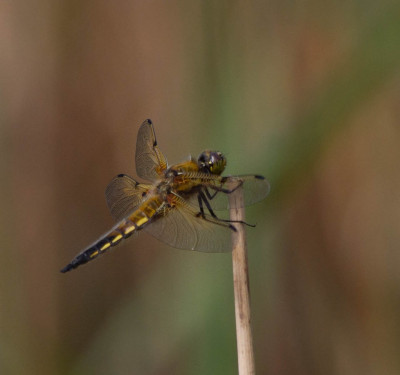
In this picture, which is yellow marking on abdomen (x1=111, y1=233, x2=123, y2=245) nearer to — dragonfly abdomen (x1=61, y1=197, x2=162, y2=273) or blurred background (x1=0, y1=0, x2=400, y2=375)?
dragonfly abdomen (x1=61, y1=197, x2=162, y2=273)

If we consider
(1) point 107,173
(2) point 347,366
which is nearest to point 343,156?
(2) point 347,366

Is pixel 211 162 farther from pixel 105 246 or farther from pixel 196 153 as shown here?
pixel 105 246

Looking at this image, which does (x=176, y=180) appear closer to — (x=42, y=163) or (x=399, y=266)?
(x=42, y=163)

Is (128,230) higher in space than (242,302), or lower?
higher

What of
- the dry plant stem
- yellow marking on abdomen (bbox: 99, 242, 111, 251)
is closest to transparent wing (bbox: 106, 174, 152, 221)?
yellow marking on abdomen (bbox: 99, 242, 111, 251)

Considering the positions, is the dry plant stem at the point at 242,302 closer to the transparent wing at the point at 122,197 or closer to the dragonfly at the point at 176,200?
the dragonfly at the point at 176,200

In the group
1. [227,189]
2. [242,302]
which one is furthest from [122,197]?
[242,302]
